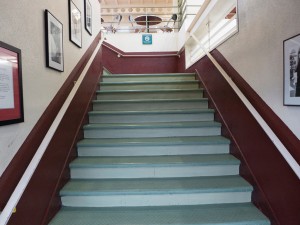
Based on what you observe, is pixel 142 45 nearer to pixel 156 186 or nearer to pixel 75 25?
pixel 75 25

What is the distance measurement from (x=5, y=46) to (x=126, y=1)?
373 inches

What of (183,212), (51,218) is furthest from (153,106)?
(51,218)

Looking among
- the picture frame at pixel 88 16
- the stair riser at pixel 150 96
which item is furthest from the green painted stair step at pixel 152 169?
the picture frame at pixel 88 16

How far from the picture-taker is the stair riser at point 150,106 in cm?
323

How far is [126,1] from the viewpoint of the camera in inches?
383

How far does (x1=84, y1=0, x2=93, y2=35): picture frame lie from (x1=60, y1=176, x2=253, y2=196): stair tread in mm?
2007

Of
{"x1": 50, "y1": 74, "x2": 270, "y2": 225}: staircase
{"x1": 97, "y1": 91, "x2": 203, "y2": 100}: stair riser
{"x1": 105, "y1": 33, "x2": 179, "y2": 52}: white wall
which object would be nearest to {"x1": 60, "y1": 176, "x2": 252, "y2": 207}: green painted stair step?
{"x1": 50, "y1": 74, "x2": 270, "y2": 225}: staircase

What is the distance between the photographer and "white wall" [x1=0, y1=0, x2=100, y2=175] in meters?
1.31

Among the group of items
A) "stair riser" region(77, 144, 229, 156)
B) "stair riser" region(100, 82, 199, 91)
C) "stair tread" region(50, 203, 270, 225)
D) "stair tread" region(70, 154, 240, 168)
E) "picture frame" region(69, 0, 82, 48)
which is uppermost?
"picture frame" region(69, 0, 82, 48)

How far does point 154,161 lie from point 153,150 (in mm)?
218

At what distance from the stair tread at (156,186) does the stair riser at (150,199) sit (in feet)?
0.11

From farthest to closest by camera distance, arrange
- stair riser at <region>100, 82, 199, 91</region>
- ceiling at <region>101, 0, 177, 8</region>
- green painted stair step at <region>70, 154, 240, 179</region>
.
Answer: ceiling at <region>101, 0, 177, 8</region>
stair riser at <region>100, 82, 199, 91</region>
green painted stair step at <region>70, 154, 240, 179</region>

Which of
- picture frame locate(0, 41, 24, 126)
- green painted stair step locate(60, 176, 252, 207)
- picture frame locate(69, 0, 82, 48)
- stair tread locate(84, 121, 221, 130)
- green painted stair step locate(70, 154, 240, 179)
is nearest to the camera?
picture frame locate(0, 41, 24, 126)

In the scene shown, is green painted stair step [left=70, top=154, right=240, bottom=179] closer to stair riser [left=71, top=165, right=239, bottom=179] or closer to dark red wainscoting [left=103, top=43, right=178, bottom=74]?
stair riser [left=71, top=165, right=239, bottom=179]
